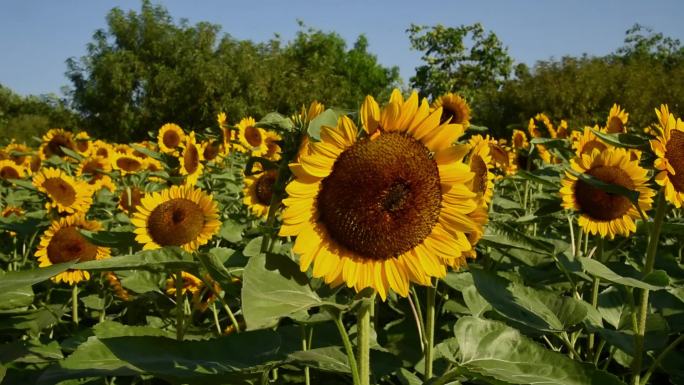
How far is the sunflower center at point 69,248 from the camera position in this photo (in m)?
2.87

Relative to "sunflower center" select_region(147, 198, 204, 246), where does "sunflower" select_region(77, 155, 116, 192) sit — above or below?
above

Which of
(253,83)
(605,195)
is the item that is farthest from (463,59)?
(605,195)

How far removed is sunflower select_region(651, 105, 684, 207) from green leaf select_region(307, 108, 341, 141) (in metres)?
1.10

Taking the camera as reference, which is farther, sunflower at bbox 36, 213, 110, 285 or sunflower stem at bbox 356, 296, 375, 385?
sunflower at bbox 36, 213, 110, 285

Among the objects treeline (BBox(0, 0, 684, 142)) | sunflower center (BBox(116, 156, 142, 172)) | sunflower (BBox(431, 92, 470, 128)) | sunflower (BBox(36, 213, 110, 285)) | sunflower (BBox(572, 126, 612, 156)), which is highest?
treeline (BBox(0, 0, 684, 142))

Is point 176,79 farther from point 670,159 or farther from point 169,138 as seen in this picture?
point 670,159

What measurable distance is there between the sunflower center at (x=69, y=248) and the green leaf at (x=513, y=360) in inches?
78.8

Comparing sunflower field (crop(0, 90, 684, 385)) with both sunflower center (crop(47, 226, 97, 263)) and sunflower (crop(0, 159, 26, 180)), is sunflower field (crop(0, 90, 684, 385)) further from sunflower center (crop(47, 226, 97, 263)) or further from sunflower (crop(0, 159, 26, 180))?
sunflower (crop(0, 159, 26, 180))

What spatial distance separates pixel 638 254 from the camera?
3490mm

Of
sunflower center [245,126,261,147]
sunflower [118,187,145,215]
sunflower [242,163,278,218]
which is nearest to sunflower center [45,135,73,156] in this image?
sunflower center [245,126,261,147]

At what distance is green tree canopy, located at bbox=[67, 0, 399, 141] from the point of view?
24.0 metres

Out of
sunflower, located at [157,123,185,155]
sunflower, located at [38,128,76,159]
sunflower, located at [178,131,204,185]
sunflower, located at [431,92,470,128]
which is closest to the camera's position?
sunflower, located at [431,92,470,128]

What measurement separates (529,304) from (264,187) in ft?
6.15

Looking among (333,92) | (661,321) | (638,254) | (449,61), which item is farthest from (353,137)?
(333,92)
